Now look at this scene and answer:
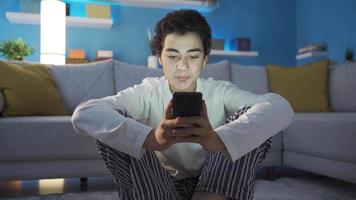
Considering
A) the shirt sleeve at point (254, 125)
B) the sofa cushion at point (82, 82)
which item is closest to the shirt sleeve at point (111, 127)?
the shirt sleeve at point (254, 125)

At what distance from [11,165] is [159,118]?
0.91 m

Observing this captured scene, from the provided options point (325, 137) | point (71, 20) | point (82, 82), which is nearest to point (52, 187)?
point (82, 82)

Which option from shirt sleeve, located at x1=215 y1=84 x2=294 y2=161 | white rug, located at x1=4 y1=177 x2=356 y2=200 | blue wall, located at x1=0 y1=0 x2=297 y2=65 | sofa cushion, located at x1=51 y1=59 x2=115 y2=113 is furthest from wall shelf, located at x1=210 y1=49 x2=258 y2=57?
shirt sleeve, located at x1=215 y1=84 x2=294 y2=161

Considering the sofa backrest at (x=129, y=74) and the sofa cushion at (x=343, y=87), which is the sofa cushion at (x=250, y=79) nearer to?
the sofa backrest at (x=129, y=74)

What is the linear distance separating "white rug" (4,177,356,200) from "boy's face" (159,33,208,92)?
78 cm

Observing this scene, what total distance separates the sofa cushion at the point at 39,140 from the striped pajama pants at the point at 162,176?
0.82 m

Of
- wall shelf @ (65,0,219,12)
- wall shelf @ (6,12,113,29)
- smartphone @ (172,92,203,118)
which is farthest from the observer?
wall shelf @ (65,0,219,12)

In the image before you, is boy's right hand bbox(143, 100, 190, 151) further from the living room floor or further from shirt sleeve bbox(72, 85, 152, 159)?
the living room floor

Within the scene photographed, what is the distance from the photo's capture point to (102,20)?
3.45m

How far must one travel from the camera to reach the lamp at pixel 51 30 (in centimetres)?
257

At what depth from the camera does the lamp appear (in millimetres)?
2566

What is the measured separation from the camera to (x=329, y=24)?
373cm

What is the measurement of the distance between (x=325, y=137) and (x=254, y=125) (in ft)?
3.15

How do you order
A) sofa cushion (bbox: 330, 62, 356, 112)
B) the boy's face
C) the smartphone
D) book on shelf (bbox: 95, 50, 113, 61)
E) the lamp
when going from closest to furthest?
the smartphone
the boy's face
sofa cushion (bbox: 330, 62, 356, 112)
the lamp
book on shelf (bbox: 95, 50, 113, 61)
